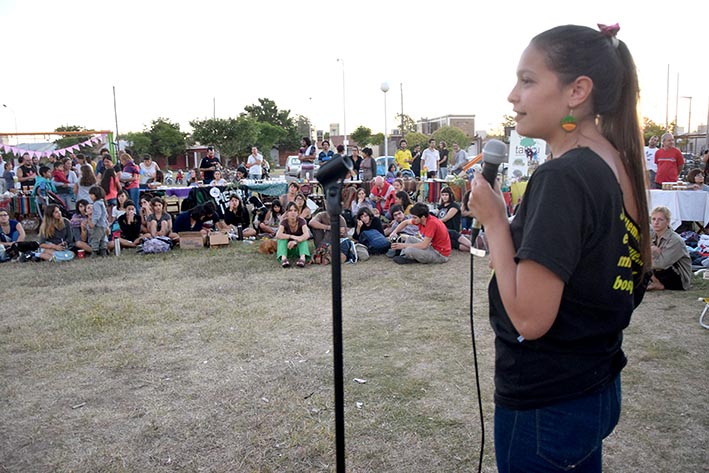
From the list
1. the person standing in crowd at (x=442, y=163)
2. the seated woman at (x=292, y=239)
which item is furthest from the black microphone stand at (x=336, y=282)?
the person standing in crowd at (x=442, y=163)

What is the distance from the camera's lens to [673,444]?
3.09 m

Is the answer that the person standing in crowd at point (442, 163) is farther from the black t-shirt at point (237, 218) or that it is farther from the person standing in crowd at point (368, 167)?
the black t-shirt at point (237, 218)

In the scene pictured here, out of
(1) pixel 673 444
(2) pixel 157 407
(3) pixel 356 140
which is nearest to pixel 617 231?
(1) pixel 673 444

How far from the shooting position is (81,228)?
9.77 metres

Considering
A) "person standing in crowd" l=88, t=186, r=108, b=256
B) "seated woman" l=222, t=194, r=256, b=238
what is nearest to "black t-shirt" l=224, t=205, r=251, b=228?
"seated woman" l=222, t=194, r=256, b=238

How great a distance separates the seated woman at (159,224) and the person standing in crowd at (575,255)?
9.75m

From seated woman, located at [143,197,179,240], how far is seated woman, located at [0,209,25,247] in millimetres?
2138

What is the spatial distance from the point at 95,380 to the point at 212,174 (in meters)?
11.2

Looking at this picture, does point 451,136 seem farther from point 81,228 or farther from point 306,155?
point 81,228

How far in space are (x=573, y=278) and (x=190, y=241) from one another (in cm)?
973

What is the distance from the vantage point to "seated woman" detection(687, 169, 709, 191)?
9.52m

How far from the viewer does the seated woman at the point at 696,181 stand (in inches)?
375

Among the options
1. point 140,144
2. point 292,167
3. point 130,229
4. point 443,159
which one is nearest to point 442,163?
point 443,159

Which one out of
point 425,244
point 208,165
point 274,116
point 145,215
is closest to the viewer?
point 425,244
